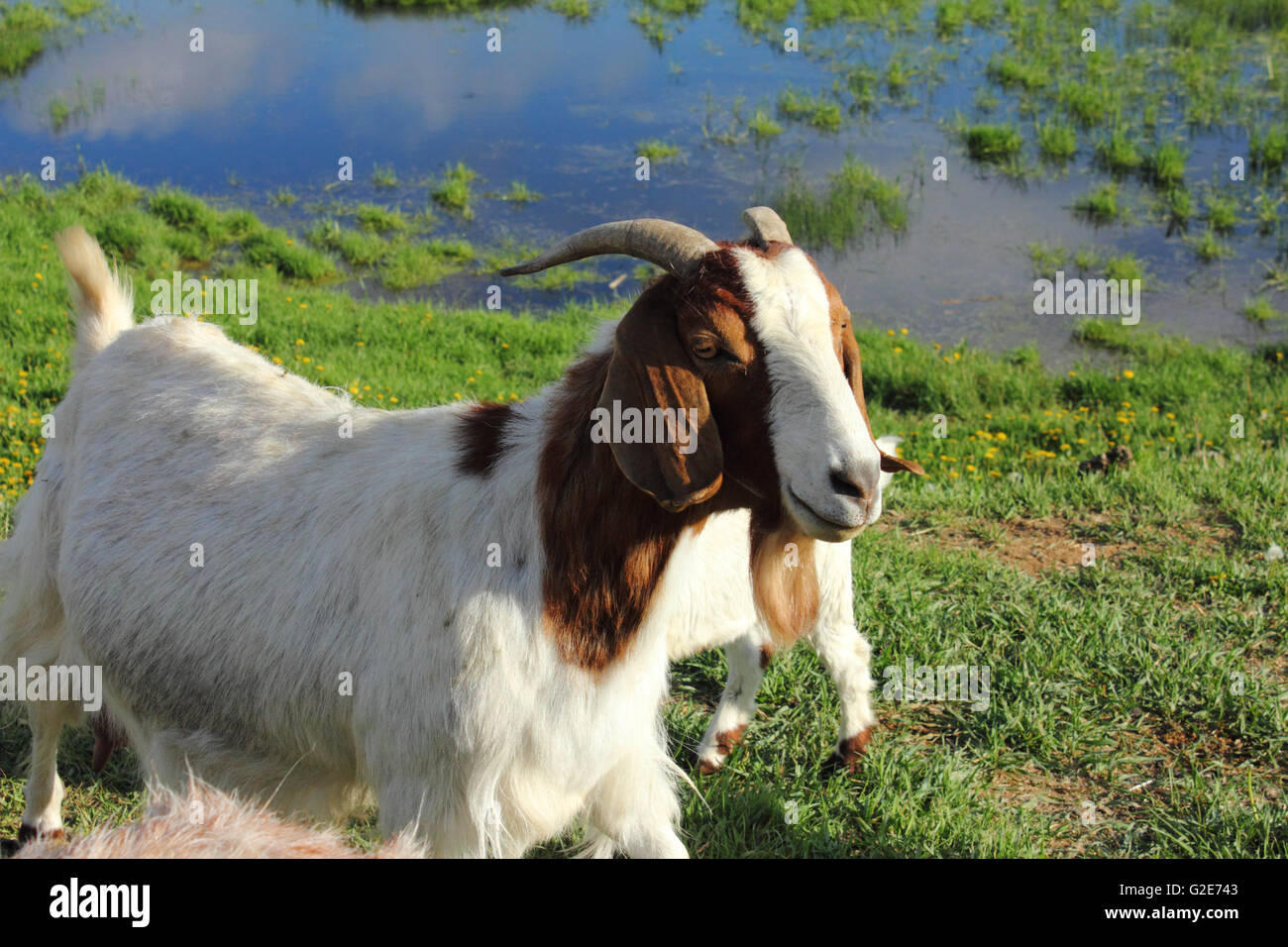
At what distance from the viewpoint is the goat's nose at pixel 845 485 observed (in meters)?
2.62

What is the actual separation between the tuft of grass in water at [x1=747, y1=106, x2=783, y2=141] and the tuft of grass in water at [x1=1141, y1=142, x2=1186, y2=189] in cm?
468

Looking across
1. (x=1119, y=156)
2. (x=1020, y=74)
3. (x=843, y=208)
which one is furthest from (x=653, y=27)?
(x=1119, y=156)

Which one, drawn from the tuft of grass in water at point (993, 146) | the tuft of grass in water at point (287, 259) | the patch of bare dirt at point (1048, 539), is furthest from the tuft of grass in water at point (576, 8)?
the patch of bare dirt at point (1048, 539)

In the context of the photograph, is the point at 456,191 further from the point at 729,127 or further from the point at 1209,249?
the point at 1209,249

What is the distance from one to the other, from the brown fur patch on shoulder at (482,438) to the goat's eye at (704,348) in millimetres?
753

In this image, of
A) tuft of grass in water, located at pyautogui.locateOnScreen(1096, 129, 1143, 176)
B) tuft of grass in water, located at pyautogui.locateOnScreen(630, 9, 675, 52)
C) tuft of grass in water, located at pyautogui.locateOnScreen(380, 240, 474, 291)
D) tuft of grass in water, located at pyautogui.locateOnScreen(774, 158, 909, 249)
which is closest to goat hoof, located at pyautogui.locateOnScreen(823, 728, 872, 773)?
tuft of grass in water, located at pyautogui.locateOnScreen(380, 240, 474, 291)

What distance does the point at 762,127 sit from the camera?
15070 millimetres

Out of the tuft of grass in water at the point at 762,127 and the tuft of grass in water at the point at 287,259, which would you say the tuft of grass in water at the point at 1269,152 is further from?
the tuft of grass in water at the point at 287,259

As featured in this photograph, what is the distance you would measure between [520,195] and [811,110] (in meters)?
4.78

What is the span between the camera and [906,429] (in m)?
8.63

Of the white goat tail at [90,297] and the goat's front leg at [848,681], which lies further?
the goat's front leg at [848,681]

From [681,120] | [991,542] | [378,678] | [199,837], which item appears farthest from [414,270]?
[199,837]

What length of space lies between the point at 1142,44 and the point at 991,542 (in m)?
14.8
